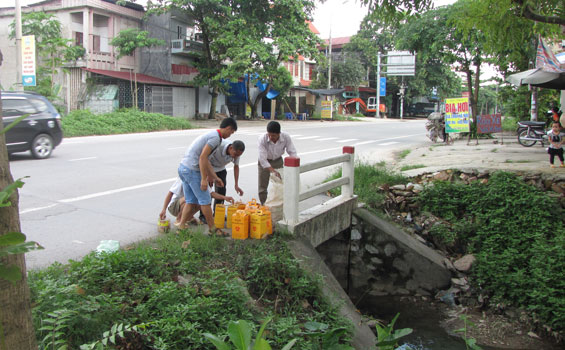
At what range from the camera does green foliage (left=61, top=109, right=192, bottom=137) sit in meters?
19.0

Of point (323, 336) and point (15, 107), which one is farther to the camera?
point (15, 107)

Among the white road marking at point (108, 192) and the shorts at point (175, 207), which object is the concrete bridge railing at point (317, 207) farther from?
the white road marking at point (108, 192)

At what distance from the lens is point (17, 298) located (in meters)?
1.87

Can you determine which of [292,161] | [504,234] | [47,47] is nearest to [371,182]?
[504,234]

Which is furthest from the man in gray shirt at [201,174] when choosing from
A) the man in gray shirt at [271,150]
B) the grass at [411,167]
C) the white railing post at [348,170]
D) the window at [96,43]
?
the window at [96,43]

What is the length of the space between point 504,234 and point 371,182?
2.45 meters

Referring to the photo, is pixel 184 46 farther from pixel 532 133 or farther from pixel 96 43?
pixel 532 133

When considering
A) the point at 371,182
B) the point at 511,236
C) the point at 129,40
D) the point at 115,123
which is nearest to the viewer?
the point at 511,236

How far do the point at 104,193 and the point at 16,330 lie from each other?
261 inches

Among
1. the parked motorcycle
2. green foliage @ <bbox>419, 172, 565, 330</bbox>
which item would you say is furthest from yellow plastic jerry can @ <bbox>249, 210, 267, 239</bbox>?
the parked motorcycle

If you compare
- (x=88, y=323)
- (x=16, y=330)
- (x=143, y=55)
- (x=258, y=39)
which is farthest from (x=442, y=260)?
(x=143, y=55)

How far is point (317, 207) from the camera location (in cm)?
650

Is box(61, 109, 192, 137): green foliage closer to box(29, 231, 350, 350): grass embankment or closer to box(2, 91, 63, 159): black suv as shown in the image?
box(2, 91, 63, 159): black suv

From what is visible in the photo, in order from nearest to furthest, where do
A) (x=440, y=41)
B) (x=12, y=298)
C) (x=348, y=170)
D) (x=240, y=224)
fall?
(x=12, y=298) → (x=240, y=224) → (x=348, y=170) → (x=440, y=41)
